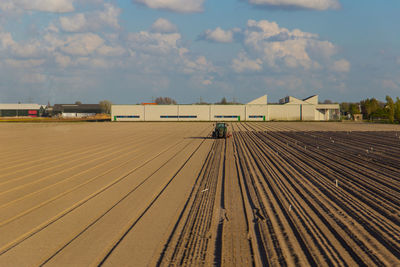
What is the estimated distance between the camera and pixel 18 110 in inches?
5763

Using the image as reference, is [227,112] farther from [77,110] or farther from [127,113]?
[77,110]

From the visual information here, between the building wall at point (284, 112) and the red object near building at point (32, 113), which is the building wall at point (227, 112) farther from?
the red object near building at point (32, 113)

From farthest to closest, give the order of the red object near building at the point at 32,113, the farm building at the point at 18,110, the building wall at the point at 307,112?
the red object near building at the point at 32,113
the farm building at the point at 18,110
the building wall at the point at 307,112

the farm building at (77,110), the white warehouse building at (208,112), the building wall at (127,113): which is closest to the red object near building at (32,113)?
the farm building at (77,110)

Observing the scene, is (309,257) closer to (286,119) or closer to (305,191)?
(305,191)

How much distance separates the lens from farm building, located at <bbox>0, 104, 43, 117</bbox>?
146 meters

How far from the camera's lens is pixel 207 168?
17.6 m

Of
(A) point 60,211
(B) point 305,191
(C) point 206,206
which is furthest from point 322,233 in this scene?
(A) point 60,211

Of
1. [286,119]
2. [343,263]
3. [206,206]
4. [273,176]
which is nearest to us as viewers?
[343,263]

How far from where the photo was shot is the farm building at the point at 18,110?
14575 centimetres

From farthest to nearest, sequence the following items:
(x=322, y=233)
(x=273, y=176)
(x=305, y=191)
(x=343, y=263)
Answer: (x=273, y=176) → (x=305, y=191) → (x=322, y=233) → (x=343, y=263)

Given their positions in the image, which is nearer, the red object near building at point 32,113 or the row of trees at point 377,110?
the row of trees at point 377,110

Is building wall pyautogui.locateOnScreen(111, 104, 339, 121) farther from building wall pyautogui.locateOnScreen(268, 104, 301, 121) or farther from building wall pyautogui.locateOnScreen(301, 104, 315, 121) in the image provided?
building wall pyautogui.locateOnScreen(301, 104, 315, 121)

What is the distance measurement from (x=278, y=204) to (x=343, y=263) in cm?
415
